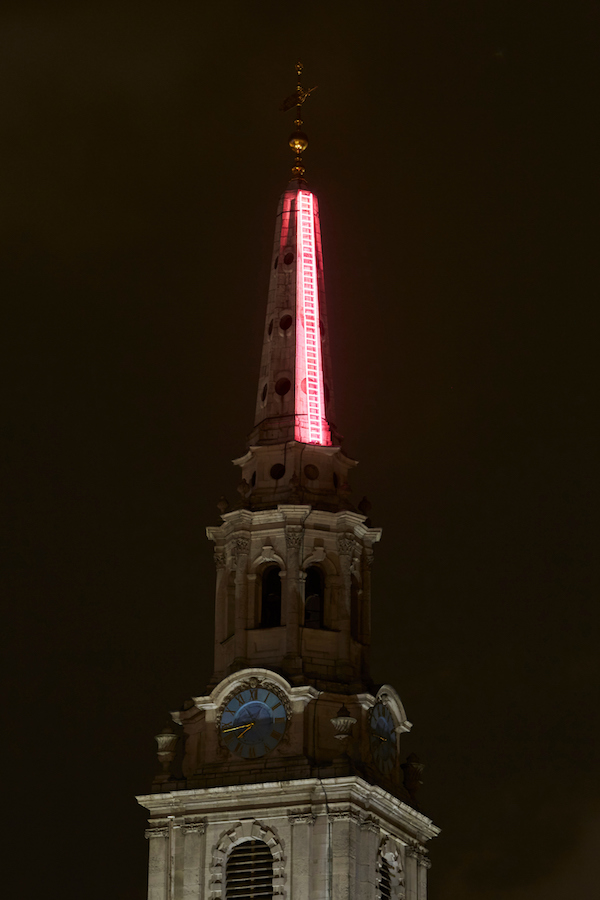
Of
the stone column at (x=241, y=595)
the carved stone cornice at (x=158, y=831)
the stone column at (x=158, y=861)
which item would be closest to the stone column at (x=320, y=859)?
the stone column at (x=158, y=861)

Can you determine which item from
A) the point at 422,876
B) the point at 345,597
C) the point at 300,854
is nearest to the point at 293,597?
the point at 345,597

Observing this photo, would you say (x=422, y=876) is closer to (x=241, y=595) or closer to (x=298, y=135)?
(x=241, y=595)

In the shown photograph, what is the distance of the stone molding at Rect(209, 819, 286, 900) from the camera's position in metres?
100

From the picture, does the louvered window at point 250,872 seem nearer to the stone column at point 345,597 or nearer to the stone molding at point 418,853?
the stone molding at point 418,853

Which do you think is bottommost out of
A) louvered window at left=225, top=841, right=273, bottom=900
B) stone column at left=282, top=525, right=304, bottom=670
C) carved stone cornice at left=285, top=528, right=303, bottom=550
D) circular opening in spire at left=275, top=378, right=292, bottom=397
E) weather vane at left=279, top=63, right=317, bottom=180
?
louvered window at left=225, top=841, right=273, bottom=900

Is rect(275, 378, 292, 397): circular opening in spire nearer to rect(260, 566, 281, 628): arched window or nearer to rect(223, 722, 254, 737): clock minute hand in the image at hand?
rect(260, 566, 281, 628): arched window

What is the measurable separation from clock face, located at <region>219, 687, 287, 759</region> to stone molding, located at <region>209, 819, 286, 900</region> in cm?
274

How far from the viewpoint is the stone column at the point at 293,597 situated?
342ft

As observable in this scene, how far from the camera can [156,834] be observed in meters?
102

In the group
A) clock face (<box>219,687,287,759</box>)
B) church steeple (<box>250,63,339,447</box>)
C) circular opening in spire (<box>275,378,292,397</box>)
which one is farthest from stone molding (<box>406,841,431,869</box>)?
circular opening in spire (<box>275,378,292,397</box>)

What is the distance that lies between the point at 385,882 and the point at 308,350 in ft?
69.3

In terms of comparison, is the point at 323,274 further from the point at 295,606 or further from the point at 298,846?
the point at 298,846

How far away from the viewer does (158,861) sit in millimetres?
102062

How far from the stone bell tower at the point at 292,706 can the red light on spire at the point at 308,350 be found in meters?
0.07
